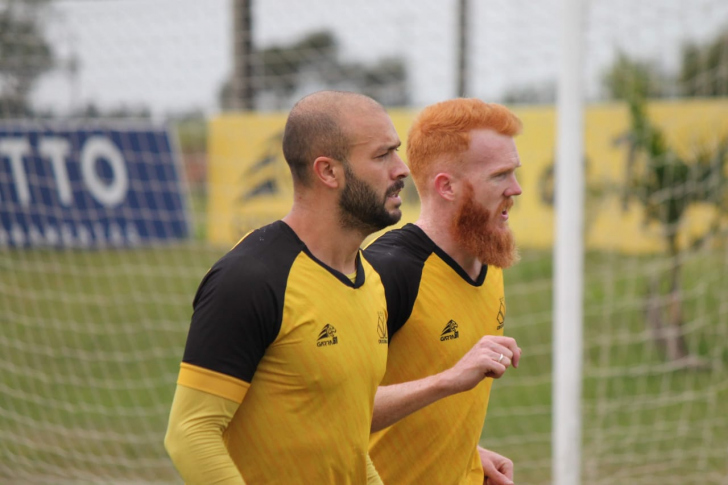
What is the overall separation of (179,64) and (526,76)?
257 cm

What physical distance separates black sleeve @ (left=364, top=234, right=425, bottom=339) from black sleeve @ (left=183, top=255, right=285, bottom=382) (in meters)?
0.63

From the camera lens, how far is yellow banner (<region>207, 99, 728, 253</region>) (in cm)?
699

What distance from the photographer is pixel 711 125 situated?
6840mm

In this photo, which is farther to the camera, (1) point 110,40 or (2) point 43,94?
(1) point 110,40

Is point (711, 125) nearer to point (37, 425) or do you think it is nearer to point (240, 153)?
point (240, 153)

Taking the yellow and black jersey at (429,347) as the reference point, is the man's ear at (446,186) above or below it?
above

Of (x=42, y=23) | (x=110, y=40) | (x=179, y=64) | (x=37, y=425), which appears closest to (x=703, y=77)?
(x=179, y=64)

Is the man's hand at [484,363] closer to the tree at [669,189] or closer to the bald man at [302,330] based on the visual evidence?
the bald man at [302,330]

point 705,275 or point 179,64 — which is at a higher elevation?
point 179,64

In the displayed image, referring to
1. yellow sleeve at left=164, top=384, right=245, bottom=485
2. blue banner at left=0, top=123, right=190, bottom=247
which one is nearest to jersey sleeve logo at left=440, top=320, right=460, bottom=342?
yellow sleeve at left=164, top=384, right=245, bottom=485

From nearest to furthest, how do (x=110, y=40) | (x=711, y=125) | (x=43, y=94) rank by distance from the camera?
(x=43, y=94) < (x=110, y=40) < (x=711, y=125)

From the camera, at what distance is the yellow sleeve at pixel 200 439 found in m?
1.85

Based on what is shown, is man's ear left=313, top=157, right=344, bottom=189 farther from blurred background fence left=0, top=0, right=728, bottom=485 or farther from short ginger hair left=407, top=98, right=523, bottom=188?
blurred background fence left=0, top=0, right=728, bottom=485

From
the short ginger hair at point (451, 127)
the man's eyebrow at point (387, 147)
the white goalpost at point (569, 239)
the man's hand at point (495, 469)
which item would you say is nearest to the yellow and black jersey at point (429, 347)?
the man's hand at point (495, 469)
